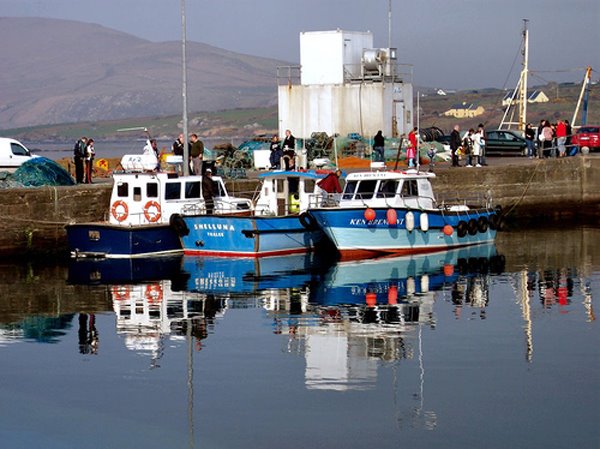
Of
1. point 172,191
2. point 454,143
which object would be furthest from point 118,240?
point 454,143

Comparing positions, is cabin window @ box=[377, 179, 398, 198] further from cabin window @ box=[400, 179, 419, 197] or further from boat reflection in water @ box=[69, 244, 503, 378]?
boat reflection in water @ box=[69, 244, 503, 378]

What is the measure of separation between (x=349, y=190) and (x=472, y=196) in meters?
9.47

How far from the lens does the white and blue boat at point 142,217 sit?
3183cm

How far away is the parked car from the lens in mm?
48656

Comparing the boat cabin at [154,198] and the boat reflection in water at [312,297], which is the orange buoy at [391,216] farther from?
the boat cabin at [154,198]

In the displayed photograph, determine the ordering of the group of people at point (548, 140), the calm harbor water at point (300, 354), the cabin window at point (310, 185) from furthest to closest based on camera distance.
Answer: the group of people at point (548, 140)
the cabin window at point (310, 185)
the calm harbor water at point (300, 354)

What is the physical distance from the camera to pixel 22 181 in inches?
1378

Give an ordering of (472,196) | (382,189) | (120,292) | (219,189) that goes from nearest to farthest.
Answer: (120,292), (382,189), (219,189), (472,196)

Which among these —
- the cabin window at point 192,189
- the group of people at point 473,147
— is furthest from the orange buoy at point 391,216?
the group of people at point 473,147

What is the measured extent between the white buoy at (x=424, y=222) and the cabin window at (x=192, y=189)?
19.1 ft

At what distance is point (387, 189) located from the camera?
106 ft

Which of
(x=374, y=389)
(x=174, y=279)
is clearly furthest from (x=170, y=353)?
(x=174, y=279)

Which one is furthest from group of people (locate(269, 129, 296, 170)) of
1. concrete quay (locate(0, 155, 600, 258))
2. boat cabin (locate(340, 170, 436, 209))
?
boat cabin (locate(340, 170, 436, 209))

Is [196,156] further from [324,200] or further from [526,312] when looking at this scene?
[526,312]
